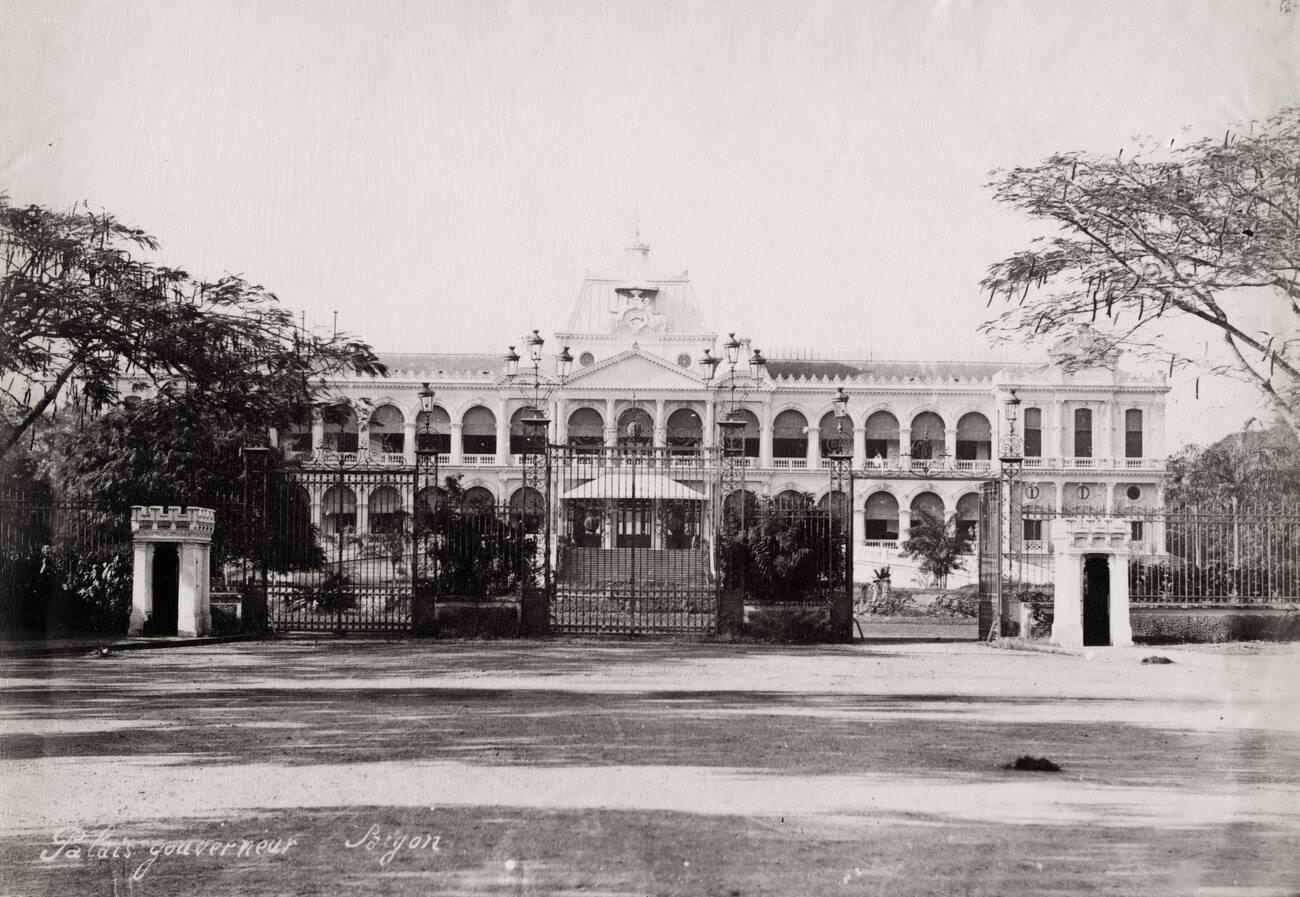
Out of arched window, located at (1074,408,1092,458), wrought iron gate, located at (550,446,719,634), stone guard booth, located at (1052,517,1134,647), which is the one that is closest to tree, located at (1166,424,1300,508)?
stone guard booth, located at (1052,517,1134,647)


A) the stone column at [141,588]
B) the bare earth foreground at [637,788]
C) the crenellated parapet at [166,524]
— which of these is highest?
the crenellated parapet at [166,524]

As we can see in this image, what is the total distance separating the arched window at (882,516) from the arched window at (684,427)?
7543 millimetres

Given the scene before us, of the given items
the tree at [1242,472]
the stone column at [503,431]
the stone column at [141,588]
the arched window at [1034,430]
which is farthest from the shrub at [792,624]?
the arched window at [1034,430]

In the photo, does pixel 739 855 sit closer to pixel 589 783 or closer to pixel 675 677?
pixel 589 783

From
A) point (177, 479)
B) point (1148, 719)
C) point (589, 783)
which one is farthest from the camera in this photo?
point (177, 479)

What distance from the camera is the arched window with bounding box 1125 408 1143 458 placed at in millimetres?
51438

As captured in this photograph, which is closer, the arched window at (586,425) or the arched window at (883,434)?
the arched window at (586,425)

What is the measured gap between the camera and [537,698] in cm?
896

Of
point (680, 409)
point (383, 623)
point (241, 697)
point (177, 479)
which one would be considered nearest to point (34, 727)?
point (241, 697)

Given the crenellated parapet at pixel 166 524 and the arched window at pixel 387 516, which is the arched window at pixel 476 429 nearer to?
the arched window at pixel 387 516

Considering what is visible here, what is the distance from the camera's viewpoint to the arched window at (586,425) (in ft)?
168

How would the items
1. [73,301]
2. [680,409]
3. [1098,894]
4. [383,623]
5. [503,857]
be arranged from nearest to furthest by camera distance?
[1098,894], [503,857], [73,301], [383,623], [680,409]

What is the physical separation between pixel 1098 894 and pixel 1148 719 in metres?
4.38

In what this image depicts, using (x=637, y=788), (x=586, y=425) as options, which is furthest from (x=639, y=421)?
(x=637, y=788)
